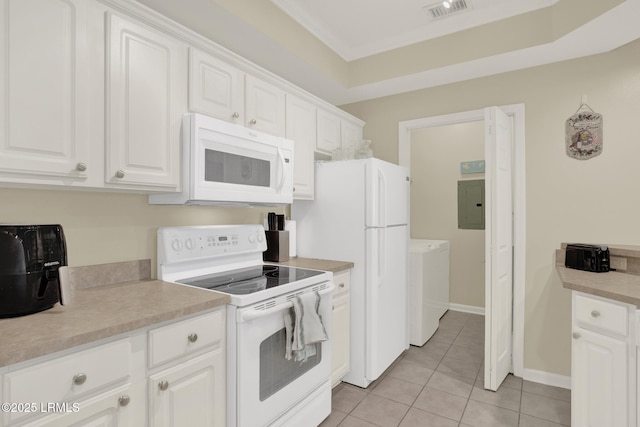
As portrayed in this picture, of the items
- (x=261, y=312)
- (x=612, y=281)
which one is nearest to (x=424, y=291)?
(x=612, y=281)

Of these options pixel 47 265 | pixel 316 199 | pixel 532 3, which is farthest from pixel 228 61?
pixel 532 3

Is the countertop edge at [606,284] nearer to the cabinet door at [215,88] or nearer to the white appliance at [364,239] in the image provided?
the white appliance at [364,239]

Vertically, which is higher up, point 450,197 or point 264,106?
point 264,106

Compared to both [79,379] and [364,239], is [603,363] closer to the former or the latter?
[364,239]

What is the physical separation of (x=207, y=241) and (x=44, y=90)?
108cm

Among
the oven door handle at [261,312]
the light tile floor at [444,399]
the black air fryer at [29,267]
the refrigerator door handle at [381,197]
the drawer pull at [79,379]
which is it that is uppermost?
the refrigerator door handle at [381,197]

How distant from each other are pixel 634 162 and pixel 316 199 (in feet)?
7.56

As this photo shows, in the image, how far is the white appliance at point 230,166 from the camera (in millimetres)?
1771

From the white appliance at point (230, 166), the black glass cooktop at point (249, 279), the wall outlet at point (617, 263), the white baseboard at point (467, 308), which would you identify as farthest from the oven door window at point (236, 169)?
the white baseboard at point (467, 308)

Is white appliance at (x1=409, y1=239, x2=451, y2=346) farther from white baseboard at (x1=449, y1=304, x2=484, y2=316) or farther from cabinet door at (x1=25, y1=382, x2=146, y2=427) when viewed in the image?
cabinet door at (x1=25, y1=382, x2=146, y2=427)

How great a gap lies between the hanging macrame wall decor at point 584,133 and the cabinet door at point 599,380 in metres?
1.48

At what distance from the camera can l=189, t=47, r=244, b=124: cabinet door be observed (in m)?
1.83

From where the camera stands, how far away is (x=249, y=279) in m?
1.98

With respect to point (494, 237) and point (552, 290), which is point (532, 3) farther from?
point (552, 290)
